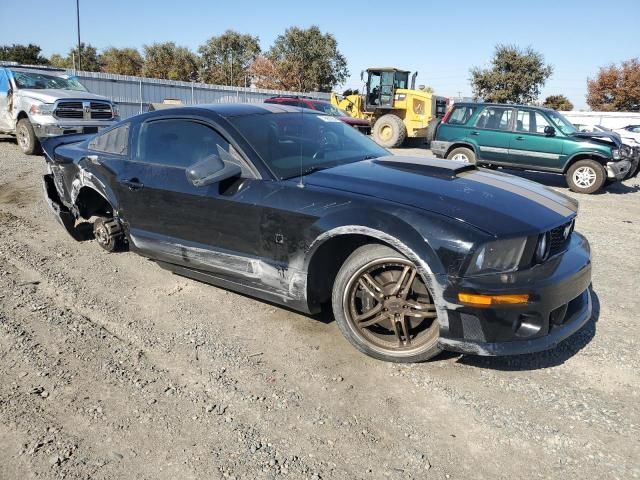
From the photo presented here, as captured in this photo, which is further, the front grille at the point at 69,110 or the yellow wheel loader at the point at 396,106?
the yellow wheel loader at the point at 396,106

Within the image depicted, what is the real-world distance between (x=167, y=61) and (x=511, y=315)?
55031 millimetres

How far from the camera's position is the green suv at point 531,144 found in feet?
32.1

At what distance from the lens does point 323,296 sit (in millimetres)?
3273

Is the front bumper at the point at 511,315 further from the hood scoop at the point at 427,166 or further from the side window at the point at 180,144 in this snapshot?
the side window at the point at 180,144

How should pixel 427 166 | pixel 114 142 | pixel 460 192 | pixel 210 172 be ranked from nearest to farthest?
pixel 460 192, pixel 210 172, pixel 427 166, pixel 114 142

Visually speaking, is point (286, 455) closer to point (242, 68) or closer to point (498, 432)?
point (498, 432)

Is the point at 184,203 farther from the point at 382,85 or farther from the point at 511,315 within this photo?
the point at 382,85

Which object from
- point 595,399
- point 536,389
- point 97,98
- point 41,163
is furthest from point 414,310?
point 97,98

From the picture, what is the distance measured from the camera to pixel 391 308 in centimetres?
291

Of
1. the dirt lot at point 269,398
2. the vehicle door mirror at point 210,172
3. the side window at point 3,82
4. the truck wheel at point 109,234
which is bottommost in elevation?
the dirt lot at point 269,398

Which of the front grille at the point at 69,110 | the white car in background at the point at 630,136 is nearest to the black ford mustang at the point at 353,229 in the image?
the front grille at the point at 69,110

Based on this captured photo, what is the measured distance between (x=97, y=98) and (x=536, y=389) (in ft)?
37.1

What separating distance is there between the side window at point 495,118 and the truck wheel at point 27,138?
9.86m

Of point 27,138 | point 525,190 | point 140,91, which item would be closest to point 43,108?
point 27,138
